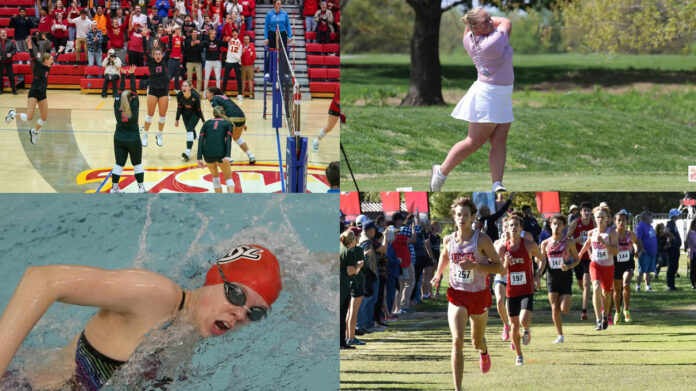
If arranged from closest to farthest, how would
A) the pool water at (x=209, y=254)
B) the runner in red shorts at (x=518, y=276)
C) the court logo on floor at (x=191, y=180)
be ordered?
1. the runner in red shorts at (x=518, y=276)
2. the pool water at (x=209, y=254)
3. the court logo on floor at (x=191, y=180)

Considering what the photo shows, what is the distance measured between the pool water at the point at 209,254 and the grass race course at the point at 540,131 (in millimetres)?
871

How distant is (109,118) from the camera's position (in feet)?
29.6

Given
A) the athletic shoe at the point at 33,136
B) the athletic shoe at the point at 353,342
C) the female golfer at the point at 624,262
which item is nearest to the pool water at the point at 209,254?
the athletic shoe at the point at 353,342

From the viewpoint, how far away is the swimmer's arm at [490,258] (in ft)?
20.9

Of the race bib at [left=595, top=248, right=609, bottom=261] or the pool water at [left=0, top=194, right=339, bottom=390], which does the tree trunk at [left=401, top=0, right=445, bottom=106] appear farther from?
the race bib at [left=595, top=248, right=609, bottom=261]

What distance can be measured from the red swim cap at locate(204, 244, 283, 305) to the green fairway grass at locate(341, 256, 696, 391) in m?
1.22

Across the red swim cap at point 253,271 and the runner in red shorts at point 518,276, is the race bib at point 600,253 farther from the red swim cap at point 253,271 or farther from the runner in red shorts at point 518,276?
the red swim cap at point 253,271

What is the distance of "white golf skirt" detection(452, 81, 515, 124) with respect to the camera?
611cm

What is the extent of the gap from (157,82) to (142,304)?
4.27 meters

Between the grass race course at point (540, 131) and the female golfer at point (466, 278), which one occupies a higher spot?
the grass race course at point (540, 131)

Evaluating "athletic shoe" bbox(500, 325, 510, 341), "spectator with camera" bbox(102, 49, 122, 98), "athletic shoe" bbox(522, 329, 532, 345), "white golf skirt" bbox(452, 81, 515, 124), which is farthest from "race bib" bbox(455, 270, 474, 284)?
"spectator with camera" bbox(102, 49, 122, 98)

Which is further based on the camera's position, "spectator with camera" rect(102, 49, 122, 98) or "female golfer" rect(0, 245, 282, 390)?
"spectator with camera" rect(102, 49, 122, 98)

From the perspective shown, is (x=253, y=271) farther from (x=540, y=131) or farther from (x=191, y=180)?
(x=540, y=131)

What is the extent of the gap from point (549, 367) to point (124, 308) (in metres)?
3.36
